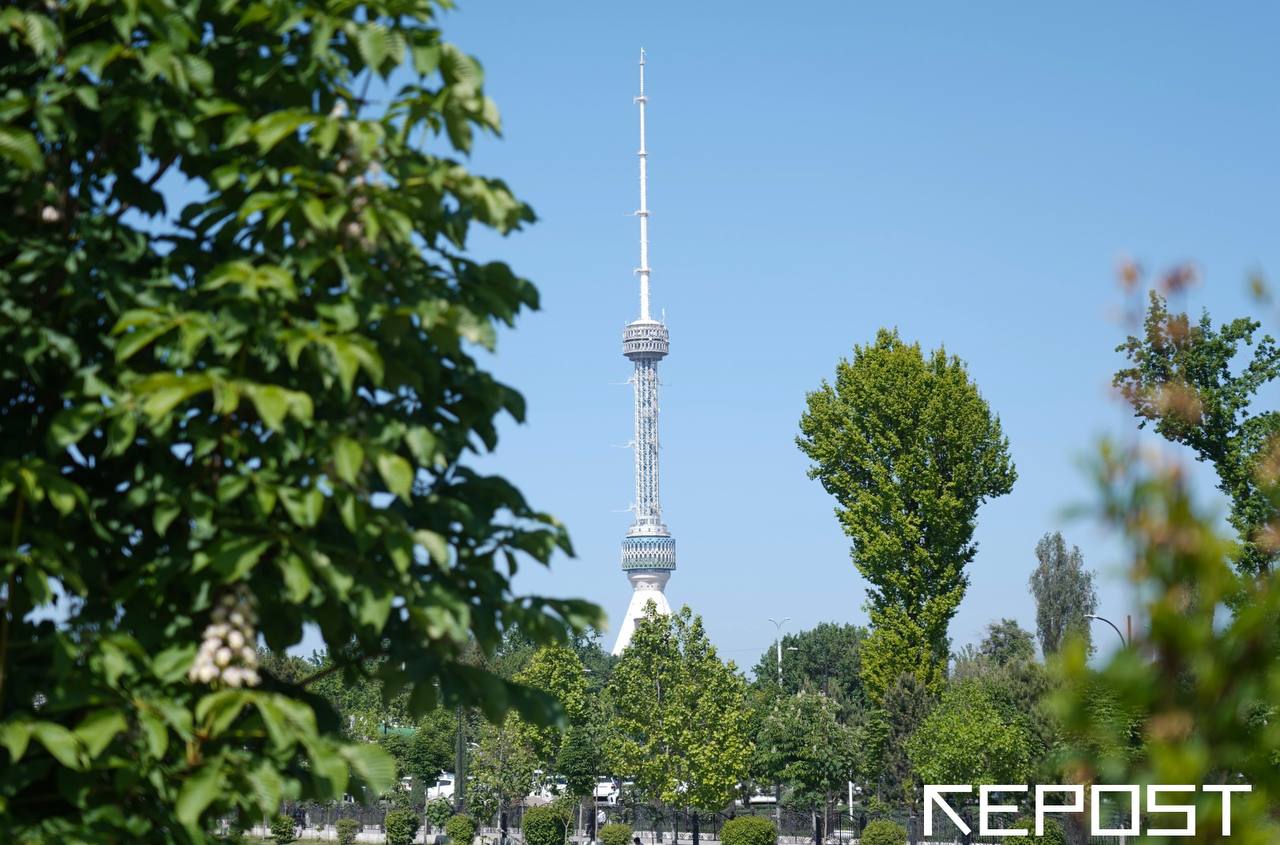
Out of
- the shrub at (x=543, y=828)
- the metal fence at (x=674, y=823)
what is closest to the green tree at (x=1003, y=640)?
the metal fence at (x=674, y=823)

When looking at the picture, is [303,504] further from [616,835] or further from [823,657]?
[823,657]

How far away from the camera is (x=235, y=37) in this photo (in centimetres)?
694

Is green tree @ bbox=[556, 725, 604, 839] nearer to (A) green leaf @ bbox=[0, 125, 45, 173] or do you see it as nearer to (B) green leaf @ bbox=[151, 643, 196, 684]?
(B) green leaf @ bbox=[151, 643, 196, 684]

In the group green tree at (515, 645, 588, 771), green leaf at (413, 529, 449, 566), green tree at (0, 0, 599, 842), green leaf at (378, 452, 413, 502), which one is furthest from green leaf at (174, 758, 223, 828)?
green tree at (515, 645, 588, 771)

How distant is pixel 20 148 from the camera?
6125 mm

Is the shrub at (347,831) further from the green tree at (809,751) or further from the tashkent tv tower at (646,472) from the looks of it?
the tashkent tv tower at (646,472)

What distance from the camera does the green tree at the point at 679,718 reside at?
2207 inches

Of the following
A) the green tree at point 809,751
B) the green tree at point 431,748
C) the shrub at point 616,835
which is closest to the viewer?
the shrub at point 616,835

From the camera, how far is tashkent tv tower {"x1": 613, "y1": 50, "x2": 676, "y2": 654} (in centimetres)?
16288

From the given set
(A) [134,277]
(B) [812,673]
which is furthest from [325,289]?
(B) [812,673]

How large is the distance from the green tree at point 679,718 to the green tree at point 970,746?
9510 mm

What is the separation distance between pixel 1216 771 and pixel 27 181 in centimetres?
535

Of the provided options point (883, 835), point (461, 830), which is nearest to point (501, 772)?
point (461, 830)

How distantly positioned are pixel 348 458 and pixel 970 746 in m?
43.3
